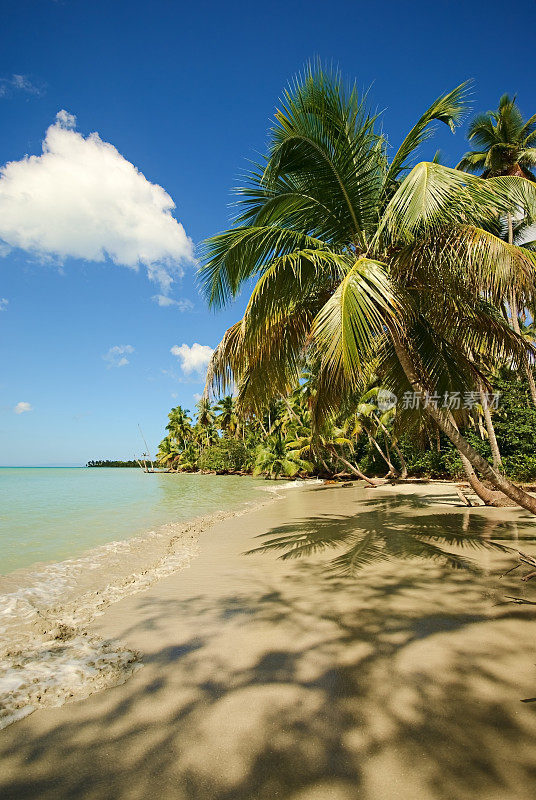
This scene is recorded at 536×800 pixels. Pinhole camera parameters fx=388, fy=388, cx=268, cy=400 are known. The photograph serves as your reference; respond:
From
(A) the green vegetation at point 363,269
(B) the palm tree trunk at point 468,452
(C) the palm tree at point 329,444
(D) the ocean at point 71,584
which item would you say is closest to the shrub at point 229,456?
(C) the palm tree at point 329,444

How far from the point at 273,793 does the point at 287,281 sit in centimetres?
522

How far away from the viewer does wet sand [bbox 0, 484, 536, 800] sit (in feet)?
5.82

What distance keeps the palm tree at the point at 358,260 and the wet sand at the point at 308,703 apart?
251cm

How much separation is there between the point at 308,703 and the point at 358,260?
180 inches

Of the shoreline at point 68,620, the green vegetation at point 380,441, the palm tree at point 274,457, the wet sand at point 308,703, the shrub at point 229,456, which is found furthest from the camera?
the shrub at point 229,456

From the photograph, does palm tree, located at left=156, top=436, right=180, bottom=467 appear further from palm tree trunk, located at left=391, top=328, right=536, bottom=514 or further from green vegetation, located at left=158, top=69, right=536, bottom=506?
palm tree trunk, located at left=391, top=328, right=536, bottom=514

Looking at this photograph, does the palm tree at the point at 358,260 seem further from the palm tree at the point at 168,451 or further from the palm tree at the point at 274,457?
the palm tree at the point at 168,451

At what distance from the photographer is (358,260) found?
16.3 ft

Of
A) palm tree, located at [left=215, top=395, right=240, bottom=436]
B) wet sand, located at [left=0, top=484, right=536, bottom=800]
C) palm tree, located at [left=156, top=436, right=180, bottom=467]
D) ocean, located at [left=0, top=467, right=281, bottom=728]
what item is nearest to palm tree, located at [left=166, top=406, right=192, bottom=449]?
palm tree, located at [left=156, top=436, right=180, bottom=467]

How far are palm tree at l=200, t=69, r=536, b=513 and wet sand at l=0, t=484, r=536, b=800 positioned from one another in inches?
98.7

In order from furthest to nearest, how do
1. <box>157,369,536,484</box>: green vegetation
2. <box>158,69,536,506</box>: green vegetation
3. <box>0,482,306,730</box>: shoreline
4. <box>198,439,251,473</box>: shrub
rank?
1. <box>198,439,251,473</box>: shrub
2. <box>157,369,536,484</box>: green vegetation
3. <box>158,69,536,506</box>: green vegetation
4. <box>0,482,306,730</box>: shoreline

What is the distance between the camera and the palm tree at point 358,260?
4691 mm

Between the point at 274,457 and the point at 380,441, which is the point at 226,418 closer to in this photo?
the point at 274,457

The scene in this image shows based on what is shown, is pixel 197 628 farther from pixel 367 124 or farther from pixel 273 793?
pixel 367 124
